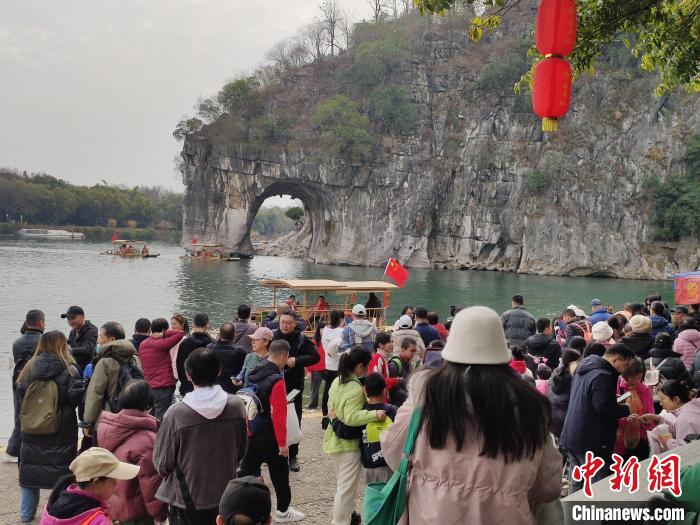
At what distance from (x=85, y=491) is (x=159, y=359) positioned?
3.23 metres

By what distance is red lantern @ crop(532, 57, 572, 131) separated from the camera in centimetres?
524

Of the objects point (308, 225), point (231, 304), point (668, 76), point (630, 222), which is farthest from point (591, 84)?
point (668, 76)

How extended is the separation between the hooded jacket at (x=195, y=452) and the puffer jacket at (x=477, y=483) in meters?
1.58

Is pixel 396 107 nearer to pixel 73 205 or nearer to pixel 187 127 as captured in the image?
pixel 187 127

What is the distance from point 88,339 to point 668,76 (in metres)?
7.09

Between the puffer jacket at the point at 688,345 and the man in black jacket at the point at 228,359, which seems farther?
the puffer jacket at the point at 688,345

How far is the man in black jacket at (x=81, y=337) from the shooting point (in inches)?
215

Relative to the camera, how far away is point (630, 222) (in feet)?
152

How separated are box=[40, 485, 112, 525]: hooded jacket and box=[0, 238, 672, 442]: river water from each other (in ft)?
28.1

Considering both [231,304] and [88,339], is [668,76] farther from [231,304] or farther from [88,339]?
[231,304]

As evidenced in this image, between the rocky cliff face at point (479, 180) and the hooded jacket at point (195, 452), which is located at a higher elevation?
the rocky cliff face at point (479, 180)

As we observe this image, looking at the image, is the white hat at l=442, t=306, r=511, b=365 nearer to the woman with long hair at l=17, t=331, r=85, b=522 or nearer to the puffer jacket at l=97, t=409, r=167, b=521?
the puffer jacket at l=97, t=409, r=167, b=521

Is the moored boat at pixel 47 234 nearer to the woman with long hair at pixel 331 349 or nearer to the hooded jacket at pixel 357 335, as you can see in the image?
the woman with long hair at pixel 331 349

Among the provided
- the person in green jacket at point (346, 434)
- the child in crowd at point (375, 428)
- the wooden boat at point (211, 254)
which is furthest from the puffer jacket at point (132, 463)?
the wooden boat at point (211, 254)
